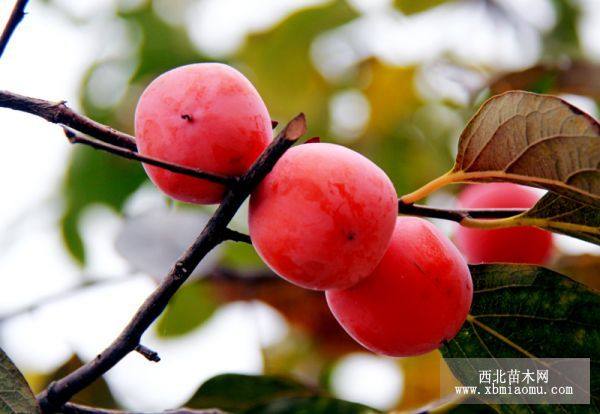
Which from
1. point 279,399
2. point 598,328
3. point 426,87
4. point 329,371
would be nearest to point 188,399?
point 279,399

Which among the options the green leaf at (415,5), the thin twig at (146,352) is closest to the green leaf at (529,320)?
the thin twig at (146,352)

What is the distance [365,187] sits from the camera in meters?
0.95

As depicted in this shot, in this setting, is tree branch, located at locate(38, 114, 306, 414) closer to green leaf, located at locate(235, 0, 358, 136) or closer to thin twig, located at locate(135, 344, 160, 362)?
thin twig, located at locate(135, 344, 160, 362)

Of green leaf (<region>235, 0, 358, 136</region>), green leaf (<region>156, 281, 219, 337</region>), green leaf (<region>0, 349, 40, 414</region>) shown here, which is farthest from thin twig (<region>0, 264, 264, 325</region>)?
green leaf (<region>0, 349, 40, 414</region>)

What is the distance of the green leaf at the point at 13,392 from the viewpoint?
40.3 inches

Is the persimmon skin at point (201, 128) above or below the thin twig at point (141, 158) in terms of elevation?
above

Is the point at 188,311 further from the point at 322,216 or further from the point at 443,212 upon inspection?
the point at 322,216

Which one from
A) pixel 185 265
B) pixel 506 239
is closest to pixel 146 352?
pixel 185 265

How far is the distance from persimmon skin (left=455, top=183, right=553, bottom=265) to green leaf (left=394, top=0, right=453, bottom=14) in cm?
121

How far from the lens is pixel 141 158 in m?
0.88

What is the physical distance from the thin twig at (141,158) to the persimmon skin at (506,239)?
1.01 m

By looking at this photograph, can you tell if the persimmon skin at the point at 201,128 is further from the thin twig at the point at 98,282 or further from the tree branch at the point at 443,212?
the thin twig at the point at 98,282

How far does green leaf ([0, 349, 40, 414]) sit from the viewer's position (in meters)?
1.02

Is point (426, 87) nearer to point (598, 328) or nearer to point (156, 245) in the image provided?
point (156, 245)
